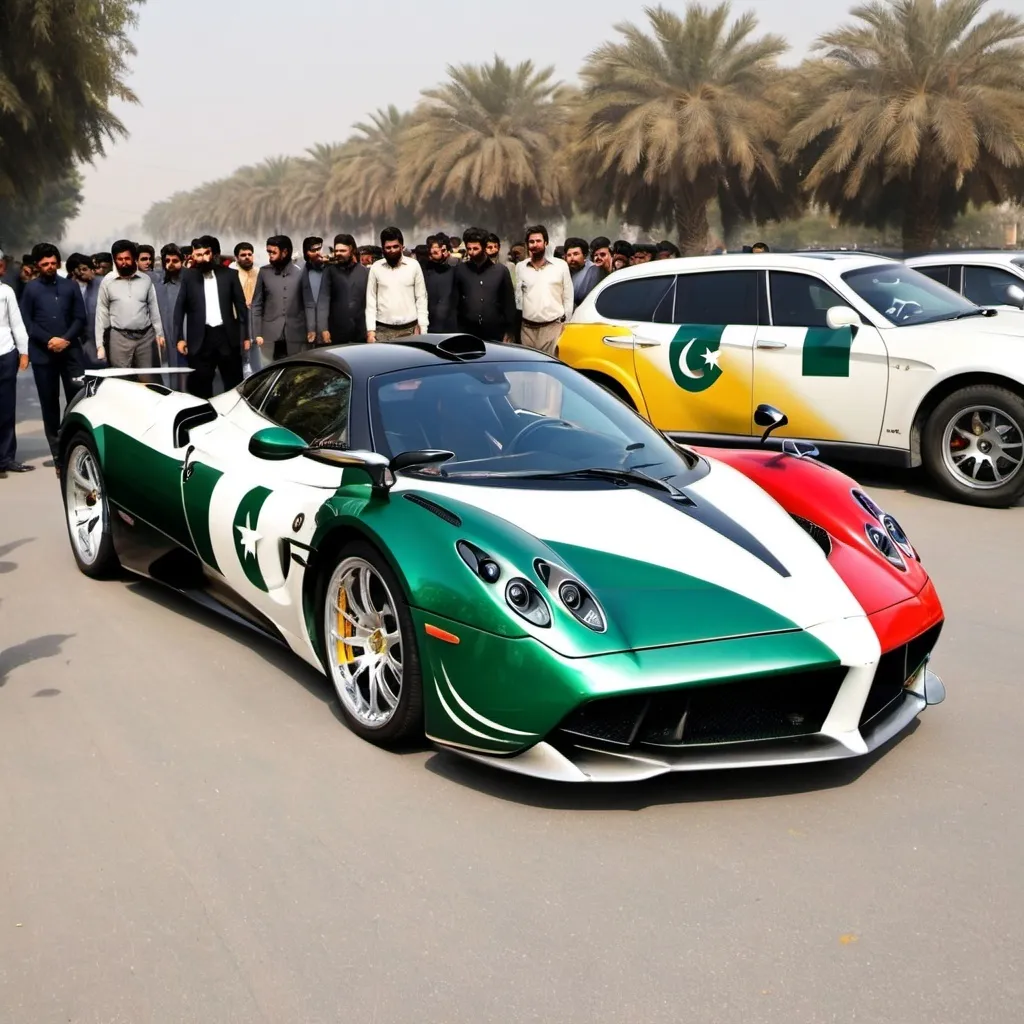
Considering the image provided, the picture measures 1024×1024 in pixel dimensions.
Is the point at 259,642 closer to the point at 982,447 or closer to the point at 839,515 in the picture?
the point at 839,515

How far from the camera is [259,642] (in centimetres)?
592

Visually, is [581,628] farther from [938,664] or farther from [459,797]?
[938,664]

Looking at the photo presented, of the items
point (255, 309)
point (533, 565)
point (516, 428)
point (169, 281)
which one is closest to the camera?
point (533, 565)

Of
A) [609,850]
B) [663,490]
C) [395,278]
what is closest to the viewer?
[609,850]


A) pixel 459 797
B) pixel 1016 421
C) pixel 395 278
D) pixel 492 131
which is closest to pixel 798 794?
pixel 459 797

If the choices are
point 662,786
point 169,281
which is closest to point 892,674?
point 662,786

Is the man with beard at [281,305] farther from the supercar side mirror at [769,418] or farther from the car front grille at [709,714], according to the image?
the car front grille at [709,714]

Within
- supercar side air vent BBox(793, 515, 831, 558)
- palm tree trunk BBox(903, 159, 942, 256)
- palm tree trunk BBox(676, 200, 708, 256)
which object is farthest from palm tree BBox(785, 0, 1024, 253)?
supercar side air vent BBox(793, 515, 831, 558)

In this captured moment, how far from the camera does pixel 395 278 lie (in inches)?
464

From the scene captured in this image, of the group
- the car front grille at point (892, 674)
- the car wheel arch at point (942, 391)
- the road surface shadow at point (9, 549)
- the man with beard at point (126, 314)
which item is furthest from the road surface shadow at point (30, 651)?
the man with beard at point (126, 314)

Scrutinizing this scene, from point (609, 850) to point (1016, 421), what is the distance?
596cm

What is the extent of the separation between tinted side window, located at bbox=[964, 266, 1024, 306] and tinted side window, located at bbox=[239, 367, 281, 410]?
8526mm

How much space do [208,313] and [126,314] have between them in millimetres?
741

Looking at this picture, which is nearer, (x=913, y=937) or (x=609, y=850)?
(x=913, y=937)
